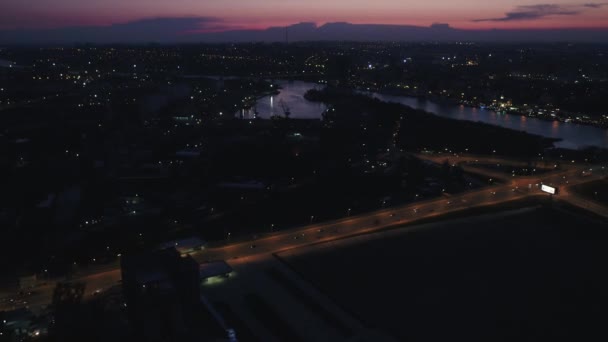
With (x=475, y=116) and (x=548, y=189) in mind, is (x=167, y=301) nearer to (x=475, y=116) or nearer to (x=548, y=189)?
(x=548, y=189)

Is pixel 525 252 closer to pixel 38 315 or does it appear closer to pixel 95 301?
pixel 95 301

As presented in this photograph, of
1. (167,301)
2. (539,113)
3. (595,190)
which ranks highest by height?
(167,301)

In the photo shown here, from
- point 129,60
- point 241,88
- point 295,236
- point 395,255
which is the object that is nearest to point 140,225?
point 295,236

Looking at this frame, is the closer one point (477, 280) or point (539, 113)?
point (477, 280)

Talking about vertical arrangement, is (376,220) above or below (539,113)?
below

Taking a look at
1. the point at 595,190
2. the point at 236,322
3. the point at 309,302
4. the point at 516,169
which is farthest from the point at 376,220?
the point at 516,169

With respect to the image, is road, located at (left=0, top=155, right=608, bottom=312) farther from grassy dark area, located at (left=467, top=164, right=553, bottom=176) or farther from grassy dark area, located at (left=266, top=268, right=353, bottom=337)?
grassy dark area, located at (left=266, top=268, right=353, bottom=337)

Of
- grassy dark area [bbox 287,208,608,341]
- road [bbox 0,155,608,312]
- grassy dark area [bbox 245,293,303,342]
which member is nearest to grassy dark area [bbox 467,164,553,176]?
road [bbox 0,155,608,312]
